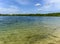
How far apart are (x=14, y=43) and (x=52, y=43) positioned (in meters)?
2.97

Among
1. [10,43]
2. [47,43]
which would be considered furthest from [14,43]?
[47,43]

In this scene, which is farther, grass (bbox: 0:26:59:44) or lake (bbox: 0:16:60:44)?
lake (bbox: 0:16:60:44)

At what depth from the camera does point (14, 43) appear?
307 inches

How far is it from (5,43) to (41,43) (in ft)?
9.24

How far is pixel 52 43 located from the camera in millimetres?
7738

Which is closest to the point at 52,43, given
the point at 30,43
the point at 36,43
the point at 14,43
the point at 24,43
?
the point at 36,43

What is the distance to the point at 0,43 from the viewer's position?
25.4 ft

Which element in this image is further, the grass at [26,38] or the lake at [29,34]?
the lake at [29,34]

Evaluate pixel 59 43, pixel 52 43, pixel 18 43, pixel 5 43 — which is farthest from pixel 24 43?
pixel 59 43

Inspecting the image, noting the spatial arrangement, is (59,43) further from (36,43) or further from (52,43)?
(36,43)

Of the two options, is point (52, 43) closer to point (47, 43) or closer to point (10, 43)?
point (47, 43)

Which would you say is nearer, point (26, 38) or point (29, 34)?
point (26, 38)

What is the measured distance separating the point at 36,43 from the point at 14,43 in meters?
1.73

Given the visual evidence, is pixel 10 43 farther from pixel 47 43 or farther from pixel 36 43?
pixel 47 43
